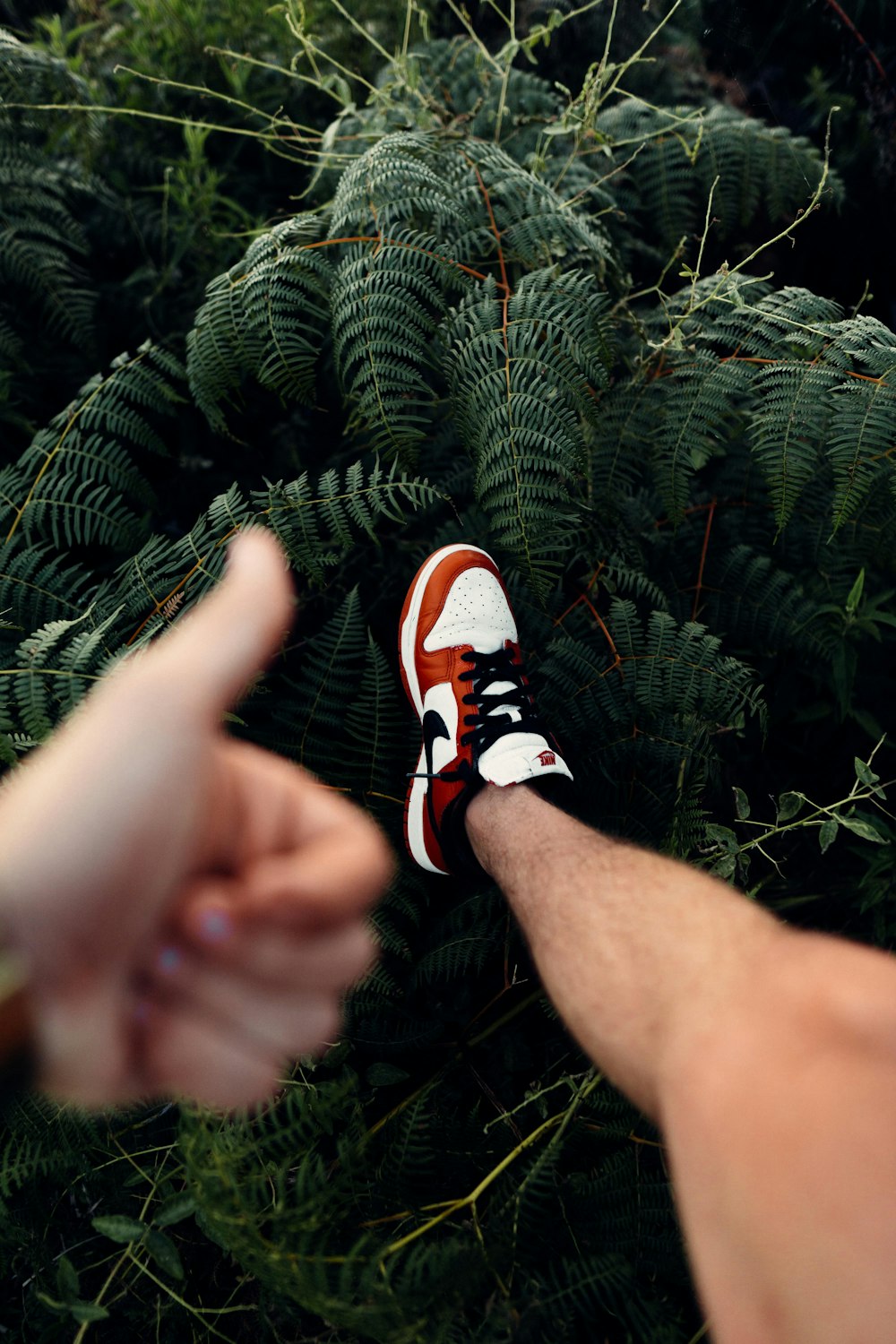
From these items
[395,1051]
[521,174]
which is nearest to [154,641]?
[395,1051]

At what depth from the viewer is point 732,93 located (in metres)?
2.52

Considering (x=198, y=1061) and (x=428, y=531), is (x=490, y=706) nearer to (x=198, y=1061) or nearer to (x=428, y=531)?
(x=428, y=531)

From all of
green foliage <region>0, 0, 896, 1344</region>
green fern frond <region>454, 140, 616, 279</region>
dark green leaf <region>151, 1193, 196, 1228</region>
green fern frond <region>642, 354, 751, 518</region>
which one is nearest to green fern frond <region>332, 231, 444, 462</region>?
green foliage <region>0, 0, 896, 1344</region>

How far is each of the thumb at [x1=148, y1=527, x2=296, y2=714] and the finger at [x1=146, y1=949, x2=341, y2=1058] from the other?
314 mm

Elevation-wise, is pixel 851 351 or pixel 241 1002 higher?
pixel 851 351

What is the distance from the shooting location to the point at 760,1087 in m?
0.95

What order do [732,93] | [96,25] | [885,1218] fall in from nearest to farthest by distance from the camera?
[885,1218] → [96,25] → [732,93]

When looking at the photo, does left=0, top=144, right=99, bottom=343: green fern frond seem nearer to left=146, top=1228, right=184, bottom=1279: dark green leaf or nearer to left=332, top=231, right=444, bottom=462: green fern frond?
left=332, top=231, right=444, bottom=462: green fern frond

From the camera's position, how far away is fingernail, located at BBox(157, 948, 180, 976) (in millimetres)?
848

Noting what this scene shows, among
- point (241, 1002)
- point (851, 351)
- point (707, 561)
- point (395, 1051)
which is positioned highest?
point (851, 351)

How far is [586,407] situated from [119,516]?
1.07 m

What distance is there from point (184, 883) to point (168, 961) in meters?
0.09

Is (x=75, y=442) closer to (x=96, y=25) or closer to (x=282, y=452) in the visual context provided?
(x=282, y=452)

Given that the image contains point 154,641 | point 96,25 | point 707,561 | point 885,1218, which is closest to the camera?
point 885,1218
